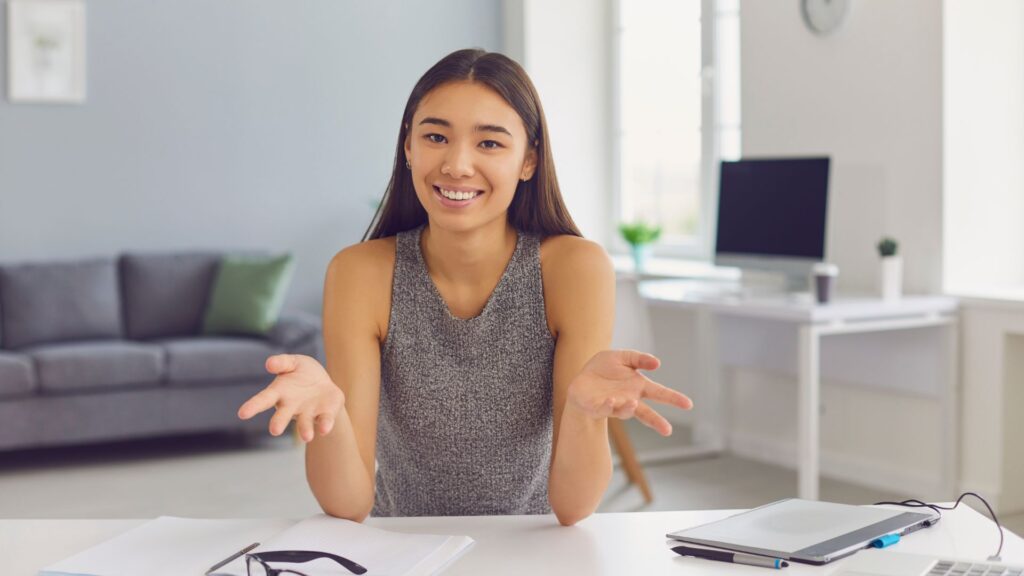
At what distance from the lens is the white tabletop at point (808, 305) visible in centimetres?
359

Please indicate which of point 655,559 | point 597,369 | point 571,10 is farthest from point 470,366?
point 571,10

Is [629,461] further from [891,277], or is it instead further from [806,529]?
[806,529]

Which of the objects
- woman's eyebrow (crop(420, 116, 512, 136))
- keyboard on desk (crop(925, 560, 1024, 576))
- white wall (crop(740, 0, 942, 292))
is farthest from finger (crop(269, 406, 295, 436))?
white wall (crop(740, 0, 942, 292))

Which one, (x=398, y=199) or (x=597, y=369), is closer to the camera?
(x=597, y=369)

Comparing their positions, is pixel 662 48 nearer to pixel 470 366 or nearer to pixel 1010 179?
pixel 1010 179

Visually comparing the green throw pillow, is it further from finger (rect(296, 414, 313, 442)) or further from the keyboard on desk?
the keyboard on desk

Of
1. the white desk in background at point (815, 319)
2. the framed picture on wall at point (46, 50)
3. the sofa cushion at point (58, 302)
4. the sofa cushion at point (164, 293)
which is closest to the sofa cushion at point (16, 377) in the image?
the sofa cushion at point (58, 302)

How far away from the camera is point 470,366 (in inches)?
67.4

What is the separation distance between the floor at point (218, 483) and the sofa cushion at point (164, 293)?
0.57 meters

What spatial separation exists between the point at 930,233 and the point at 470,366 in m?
2.67

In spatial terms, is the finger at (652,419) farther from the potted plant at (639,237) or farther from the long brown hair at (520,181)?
the potted plant at (639,237)

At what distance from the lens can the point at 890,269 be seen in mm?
3795

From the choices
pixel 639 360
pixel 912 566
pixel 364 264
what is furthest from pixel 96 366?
pixel 912 566

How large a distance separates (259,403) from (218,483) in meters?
3.27
